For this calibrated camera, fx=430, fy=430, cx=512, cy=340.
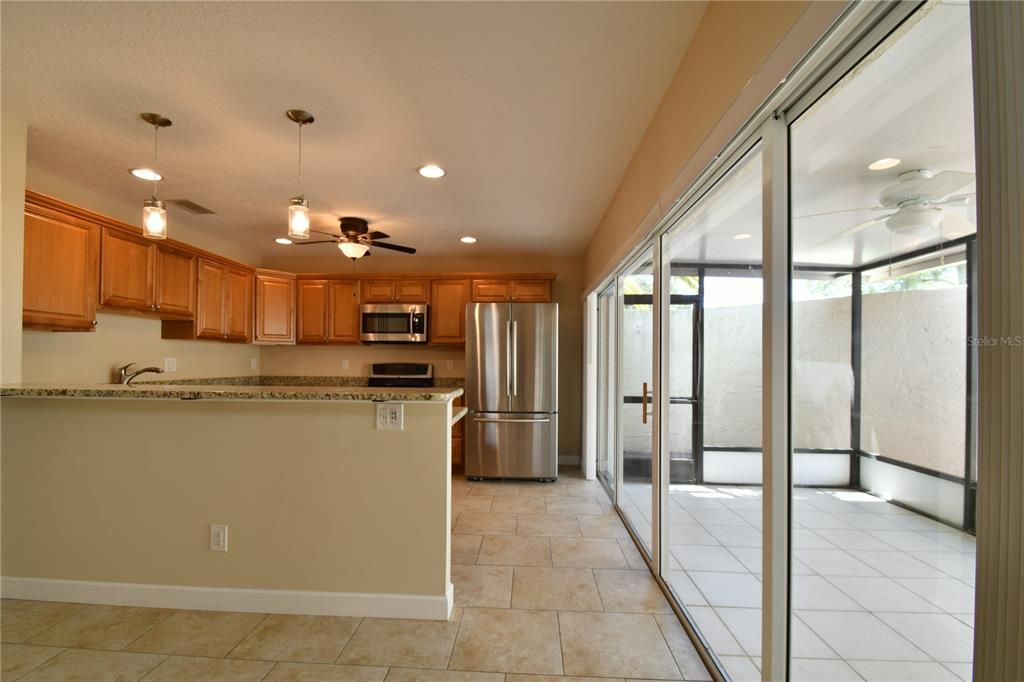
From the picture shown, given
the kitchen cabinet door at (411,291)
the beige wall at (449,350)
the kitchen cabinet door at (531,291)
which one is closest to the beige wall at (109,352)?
the beige wall at (449,350)

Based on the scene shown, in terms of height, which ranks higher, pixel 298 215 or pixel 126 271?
pixel 298 215

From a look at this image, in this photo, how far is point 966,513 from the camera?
0.81 meters

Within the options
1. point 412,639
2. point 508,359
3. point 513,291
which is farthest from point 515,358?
point 412,639

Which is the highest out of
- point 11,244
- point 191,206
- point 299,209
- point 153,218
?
point 191,206

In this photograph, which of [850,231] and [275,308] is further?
[275,308]

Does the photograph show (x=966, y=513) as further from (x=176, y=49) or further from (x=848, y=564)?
(x=176, y=49)

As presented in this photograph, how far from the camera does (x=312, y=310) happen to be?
518 centimetres

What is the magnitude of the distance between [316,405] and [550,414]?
2868 millimetres

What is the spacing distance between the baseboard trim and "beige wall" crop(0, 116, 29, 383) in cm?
110

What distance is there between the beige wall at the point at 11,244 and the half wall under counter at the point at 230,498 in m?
0.24

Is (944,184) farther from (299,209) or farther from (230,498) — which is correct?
(230,498)

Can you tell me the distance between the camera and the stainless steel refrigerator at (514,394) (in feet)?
15.1

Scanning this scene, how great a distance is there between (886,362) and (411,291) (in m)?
4.65

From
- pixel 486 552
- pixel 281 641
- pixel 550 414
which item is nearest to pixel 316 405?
pixel 281 641
